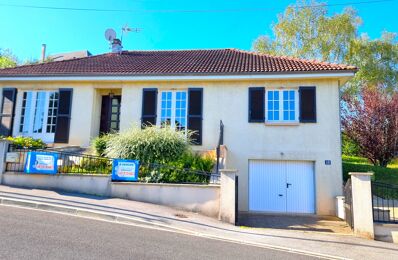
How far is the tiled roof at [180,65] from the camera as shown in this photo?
1293cm

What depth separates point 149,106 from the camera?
44.6 ft

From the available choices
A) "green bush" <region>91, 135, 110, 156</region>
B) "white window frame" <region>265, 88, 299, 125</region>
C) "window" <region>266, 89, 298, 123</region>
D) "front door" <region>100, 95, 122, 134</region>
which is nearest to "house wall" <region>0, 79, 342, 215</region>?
"white window frame" <region>265, 88, 299, 125</region>

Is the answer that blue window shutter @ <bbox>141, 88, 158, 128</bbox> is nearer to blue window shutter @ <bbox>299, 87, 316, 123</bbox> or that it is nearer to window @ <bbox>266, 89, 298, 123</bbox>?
window @ <bbox>266, 89, 298, 123</bbox>

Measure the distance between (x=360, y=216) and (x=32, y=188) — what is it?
9766mm

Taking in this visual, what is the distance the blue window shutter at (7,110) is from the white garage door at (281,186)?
10812 mm

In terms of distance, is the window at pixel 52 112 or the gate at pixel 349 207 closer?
the gate at pixel 349 207

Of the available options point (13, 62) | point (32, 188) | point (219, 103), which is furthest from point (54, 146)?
point (13, 62)

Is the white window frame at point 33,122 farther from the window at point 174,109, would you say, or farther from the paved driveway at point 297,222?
the paved driveway at point 297,222

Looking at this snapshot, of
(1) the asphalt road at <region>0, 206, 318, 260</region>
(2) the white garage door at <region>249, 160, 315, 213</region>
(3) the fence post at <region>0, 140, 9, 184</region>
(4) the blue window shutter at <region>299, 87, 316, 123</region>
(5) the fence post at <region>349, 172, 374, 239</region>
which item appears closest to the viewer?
(1) the asphalt road at <region>0, 206, 318, 260</region>

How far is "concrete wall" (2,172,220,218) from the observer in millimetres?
9312

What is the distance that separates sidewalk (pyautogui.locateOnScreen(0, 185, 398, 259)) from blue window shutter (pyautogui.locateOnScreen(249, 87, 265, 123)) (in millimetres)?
5243

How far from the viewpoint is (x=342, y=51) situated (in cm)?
2316

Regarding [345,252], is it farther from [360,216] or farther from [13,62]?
[13,62]

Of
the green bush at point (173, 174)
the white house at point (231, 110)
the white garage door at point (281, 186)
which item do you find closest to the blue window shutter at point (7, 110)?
the white house at point (231, 110)
